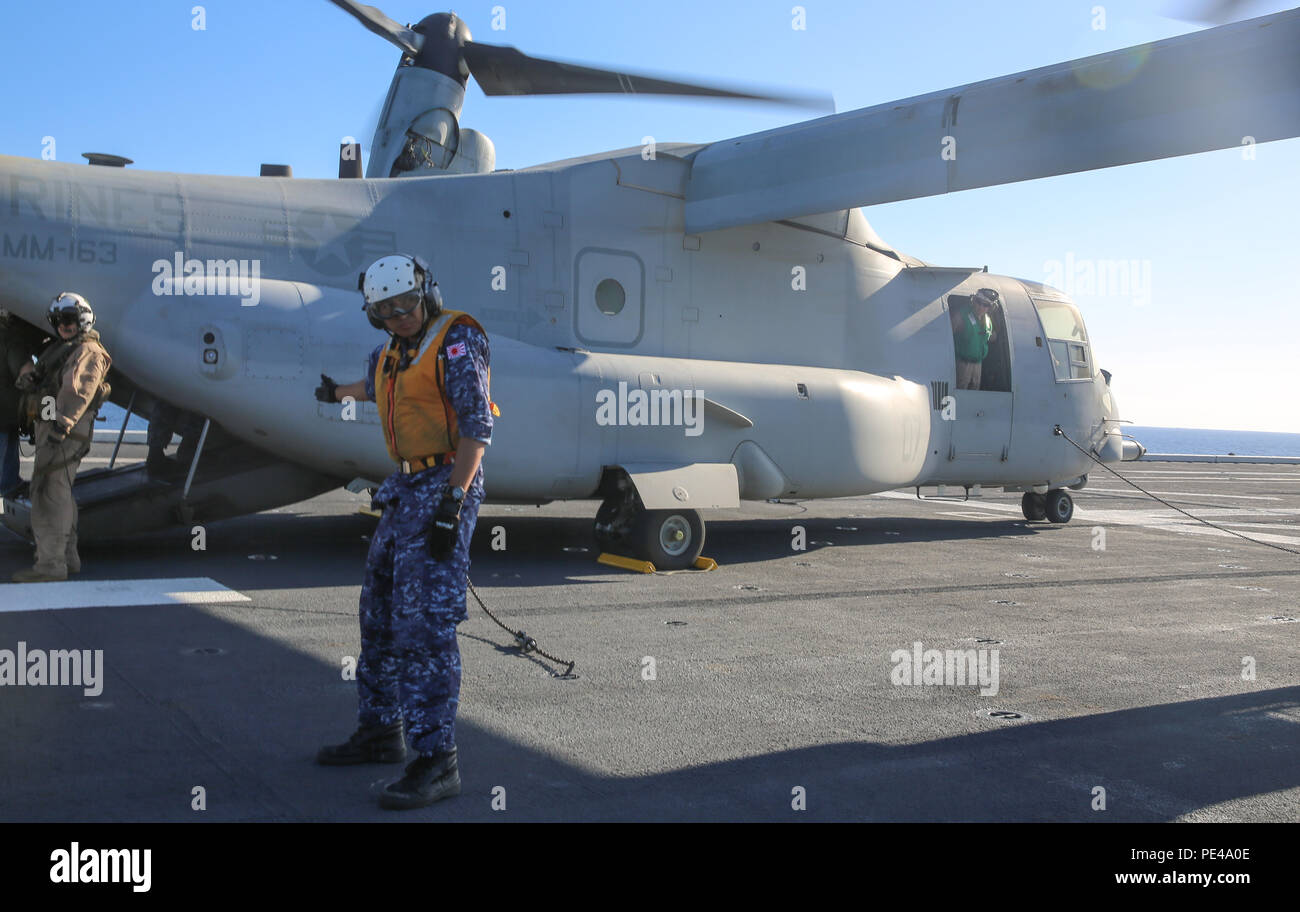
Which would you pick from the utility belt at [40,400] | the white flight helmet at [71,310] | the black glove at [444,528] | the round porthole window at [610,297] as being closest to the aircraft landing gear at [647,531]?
the round porthole window at [610,297]

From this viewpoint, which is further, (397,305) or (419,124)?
(419,124)

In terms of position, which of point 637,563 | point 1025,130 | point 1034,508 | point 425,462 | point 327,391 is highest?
point 1025,130

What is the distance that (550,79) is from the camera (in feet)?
38.4

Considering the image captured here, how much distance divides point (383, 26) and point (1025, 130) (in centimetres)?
679

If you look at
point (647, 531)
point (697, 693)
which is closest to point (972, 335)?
point (647, 531)

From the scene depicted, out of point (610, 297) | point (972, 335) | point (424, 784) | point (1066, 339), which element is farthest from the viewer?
point (1066, 339)

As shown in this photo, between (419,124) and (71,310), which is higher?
(419,124)

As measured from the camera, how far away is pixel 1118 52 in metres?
8.31

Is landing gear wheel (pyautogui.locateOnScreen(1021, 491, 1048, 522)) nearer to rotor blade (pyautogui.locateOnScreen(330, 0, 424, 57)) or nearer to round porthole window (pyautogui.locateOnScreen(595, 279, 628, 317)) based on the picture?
round porthole window (pyautogui.locateOnScreen(595, 279, 628, 317))

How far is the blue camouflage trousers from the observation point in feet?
13.2

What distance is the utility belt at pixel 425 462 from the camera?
4.23 meters

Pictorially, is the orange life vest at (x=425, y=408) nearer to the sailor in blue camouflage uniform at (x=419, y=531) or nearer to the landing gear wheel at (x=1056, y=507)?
the sailor in blue camouflage uniform at (x=419, y=531)

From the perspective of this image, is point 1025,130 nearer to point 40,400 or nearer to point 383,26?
point 383,26
